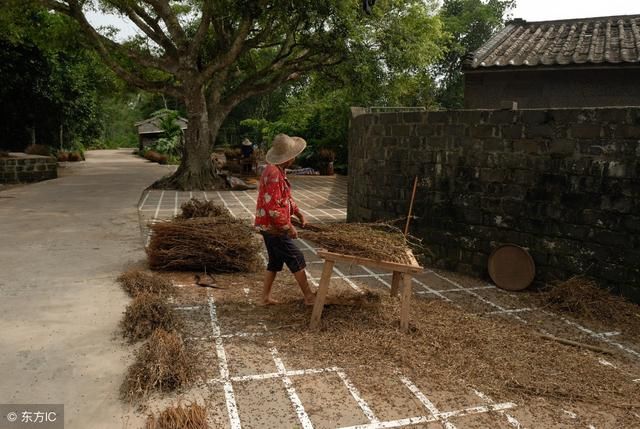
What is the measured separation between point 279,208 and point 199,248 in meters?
2.02

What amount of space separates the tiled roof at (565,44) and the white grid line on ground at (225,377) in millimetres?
7174

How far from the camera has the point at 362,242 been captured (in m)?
4.69

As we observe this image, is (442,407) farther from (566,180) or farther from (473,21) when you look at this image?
(473,21)

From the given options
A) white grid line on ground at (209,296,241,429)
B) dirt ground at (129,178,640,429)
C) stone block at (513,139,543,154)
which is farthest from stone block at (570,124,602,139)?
white grid line on ground at (209,296,241,429)

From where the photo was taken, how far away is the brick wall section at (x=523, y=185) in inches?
211

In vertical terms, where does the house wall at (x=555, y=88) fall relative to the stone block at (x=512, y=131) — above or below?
above

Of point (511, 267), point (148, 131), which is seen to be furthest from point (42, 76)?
point (511, 267)

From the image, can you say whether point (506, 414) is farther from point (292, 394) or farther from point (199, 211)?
point (199, 211)

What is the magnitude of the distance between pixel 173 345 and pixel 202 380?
39cm

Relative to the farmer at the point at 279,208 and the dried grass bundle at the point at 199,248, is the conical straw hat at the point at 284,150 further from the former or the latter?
the dried grass bundle at the point at 199,248

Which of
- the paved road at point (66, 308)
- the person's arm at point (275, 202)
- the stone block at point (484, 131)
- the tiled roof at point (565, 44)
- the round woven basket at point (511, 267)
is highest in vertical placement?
the tiled roof at point (565, 44)

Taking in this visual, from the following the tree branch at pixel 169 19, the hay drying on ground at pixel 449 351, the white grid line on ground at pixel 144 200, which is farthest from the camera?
the tree branch at pixel 169 19

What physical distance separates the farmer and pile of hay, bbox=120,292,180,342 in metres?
1.17

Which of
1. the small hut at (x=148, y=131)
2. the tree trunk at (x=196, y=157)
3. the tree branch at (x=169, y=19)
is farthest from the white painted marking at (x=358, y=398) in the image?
the small hut at (x=148, y=131)
